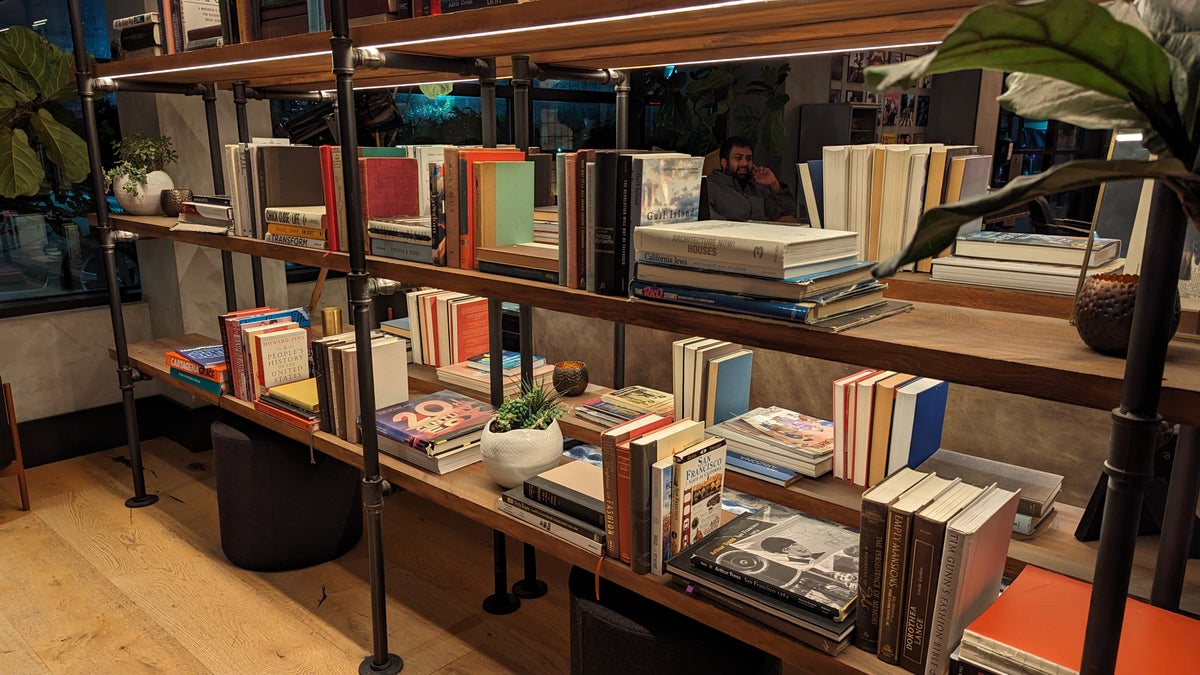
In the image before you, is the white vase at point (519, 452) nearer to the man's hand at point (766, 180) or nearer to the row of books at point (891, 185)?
the row of books at point (891, 185)

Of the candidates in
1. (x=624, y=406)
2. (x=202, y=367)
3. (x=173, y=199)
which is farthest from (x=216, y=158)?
(x=624, y=406)

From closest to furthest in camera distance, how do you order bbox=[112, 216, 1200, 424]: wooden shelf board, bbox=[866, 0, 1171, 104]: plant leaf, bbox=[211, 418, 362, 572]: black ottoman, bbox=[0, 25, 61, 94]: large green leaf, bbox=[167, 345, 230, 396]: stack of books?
bbox=[866, 0, 1171, 104]: plant leaf
bbox=[112, 216, 1200, 424]: wooden shelf board
bbox=[211, 418, 362, 572]: black ottoman
bbox=[167, 345, 230, 396]: stack of books
bbox=[0, 25, 61, 94]: large green leaf

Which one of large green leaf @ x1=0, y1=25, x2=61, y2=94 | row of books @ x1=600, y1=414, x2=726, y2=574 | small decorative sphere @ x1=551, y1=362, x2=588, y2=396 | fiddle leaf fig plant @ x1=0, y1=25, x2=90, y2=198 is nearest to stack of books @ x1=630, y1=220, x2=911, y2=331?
row of books @ x1=600, y1=414, x2=726, y2=574

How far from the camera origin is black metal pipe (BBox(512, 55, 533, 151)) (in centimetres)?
188

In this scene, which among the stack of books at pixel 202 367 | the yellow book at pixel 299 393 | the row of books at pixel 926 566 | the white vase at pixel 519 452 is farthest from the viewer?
the stack of books at pixel 202 367

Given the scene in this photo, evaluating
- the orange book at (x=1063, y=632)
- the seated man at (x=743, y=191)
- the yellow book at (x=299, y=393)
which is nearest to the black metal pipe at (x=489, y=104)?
the yellow book at (x=299, y=393)

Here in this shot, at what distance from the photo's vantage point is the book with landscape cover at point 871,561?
1.26 metres

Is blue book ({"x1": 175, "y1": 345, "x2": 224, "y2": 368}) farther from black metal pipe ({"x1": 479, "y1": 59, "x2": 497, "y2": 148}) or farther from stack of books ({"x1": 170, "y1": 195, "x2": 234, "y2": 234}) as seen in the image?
black metal pipe ({"x1": 479, "y1": 59, "x2": 497, "y2": 148})

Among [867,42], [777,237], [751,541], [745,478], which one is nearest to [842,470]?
[745,478]

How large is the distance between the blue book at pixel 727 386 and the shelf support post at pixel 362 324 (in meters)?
0.82

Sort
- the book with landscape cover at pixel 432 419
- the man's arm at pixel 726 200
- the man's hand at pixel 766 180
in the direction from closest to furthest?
the book with landscape cover at pixel 432 419, the man's arm at pixel 726 200, the man's hand at pixel 766 180

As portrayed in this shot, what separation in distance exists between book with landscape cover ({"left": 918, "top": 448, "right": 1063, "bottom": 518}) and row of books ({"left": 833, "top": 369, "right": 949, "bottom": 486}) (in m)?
0.05

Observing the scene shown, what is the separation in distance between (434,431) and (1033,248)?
4.60ft

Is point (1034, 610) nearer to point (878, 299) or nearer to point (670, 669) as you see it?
point (878, 299)
